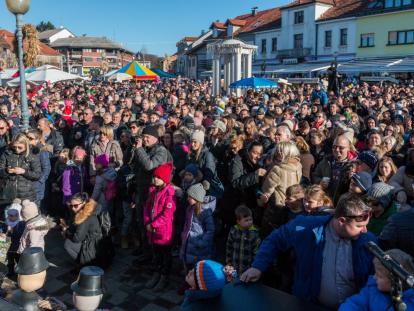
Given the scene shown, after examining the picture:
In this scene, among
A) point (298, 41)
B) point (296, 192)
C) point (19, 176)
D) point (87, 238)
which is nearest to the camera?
point (296, 192)

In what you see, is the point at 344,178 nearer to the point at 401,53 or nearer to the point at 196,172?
the point at 196,172

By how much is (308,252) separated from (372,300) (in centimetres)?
71

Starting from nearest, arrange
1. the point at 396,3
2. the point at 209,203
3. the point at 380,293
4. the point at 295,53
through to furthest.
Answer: the point at 380,293 → the point at 209,203 → the point at 396,3 → the point at 295,53

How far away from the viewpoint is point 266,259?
9.55ft

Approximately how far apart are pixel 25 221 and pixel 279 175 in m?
3.33

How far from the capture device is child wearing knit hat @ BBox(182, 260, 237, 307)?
2.34 m

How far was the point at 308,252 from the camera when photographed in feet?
9.37

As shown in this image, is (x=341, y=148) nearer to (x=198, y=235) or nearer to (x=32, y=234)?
(x=198, y=235)

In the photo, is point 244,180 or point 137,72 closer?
point 244,180

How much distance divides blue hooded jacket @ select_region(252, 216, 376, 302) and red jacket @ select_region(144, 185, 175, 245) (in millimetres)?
2306

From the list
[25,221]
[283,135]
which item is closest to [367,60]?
[283,135]

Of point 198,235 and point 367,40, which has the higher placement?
point 367,40

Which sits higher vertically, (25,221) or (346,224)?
(346,224)

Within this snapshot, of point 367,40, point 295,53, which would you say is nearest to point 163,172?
point 367,40
